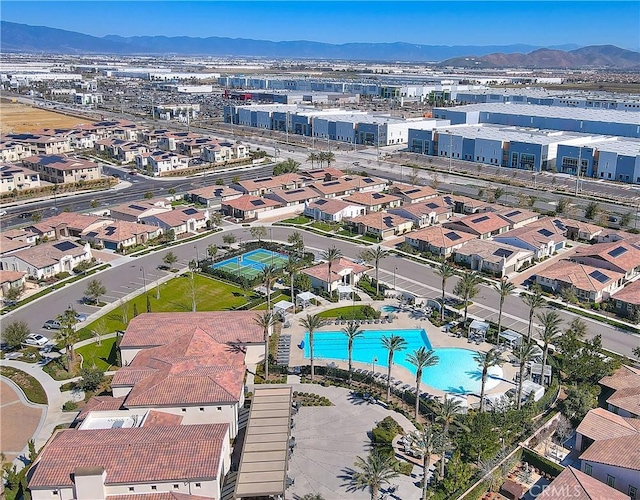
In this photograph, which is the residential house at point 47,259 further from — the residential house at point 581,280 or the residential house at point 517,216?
the residential house at point 517,216

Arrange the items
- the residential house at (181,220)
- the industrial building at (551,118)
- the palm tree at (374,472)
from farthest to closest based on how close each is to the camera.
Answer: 1. the industrial building at (551,118)
2. the residential house at (181,220)
3. the palm tree at (374,472)

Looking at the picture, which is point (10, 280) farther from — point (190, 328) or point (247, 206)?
point (247, 206)

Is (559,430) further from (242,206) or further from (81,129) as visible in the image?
(81,129)

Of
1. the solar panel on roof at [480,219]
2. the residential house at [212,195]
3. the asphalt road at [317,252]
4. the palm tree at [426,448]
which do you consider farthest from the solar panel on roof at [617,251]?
the residential house at [212,195]

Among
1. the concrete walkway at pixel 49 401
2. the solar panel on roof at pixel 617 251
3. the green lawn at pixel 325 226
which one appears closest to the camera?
the concrete walkway at pixel 49 401

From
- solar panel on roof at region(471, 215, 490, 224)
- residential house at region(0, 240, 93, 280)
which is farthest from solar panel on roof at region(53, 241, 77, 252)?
solar panel on roof at region(471, 215, 490, 224)

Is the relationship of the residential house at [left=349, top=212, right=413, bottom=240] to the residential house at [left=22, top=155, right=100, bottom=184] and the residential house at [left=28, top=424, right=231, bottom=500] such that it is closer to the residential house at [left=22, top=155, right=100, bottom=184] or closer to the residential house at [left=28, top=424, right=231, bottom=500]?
the residential house at [left=28, top=424, right=231, bottom=500]
